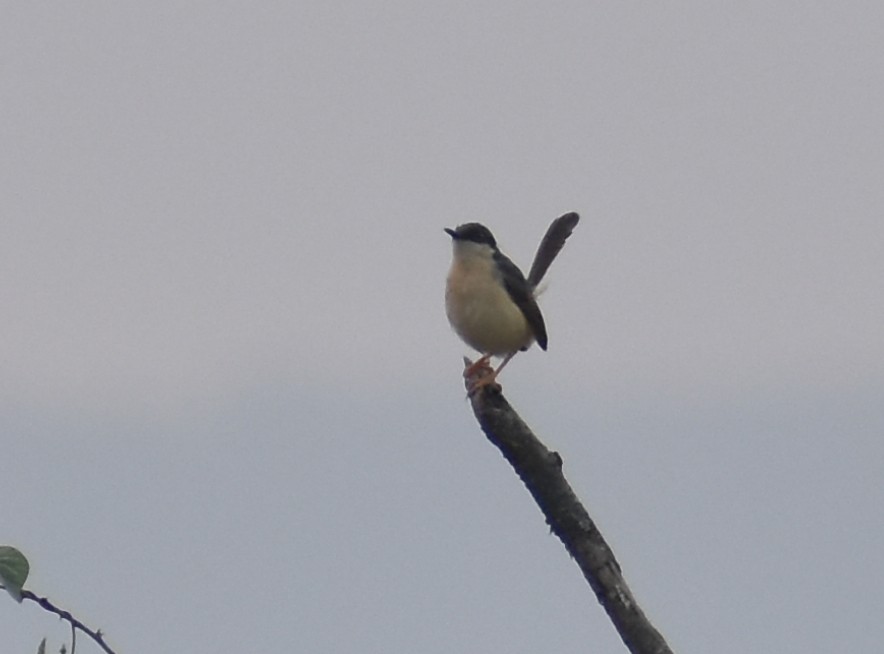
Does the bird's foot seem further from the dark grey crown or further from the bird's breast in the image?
the dark grey crown

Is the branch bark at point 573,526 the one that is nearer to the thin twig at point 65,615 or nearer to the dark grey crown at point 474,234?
the thin twig at point 65,615

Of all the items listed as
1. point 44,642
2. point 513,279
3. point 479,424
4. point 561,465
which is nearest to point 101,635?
point 44,642

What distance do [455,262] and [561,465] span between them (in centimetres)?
540

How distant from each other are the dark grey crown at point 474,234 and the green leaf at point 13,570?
23.1ft

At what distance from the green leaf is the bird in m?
5.40

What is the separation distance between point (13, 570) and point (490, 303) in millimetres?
6069

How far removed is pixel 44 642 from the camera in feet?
8.84

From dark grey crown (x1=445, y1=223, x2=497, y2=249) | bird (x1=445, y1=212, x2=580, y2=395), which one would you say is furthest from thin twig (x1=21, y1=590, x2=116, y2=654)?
dark grey crown (x1=445, y1=223, x2=497, y2=249)

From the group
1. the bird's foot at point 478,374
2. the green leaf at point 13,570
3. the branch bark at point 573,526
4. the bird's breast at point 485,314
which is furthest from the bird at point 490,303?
the green leaf at point 13,570

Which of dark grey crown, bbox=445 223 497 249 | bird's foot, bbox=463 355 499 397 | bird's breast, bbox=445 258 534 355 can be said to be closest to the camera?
bird's foot, bbox=463 355 499 397

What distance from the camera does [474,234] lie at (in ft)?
31.8

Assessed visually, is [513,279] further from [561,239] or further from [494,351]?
[561,239]

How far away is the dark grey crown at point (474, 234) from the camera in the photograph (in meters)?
9.63

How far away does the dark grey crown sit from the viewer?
9.63m
